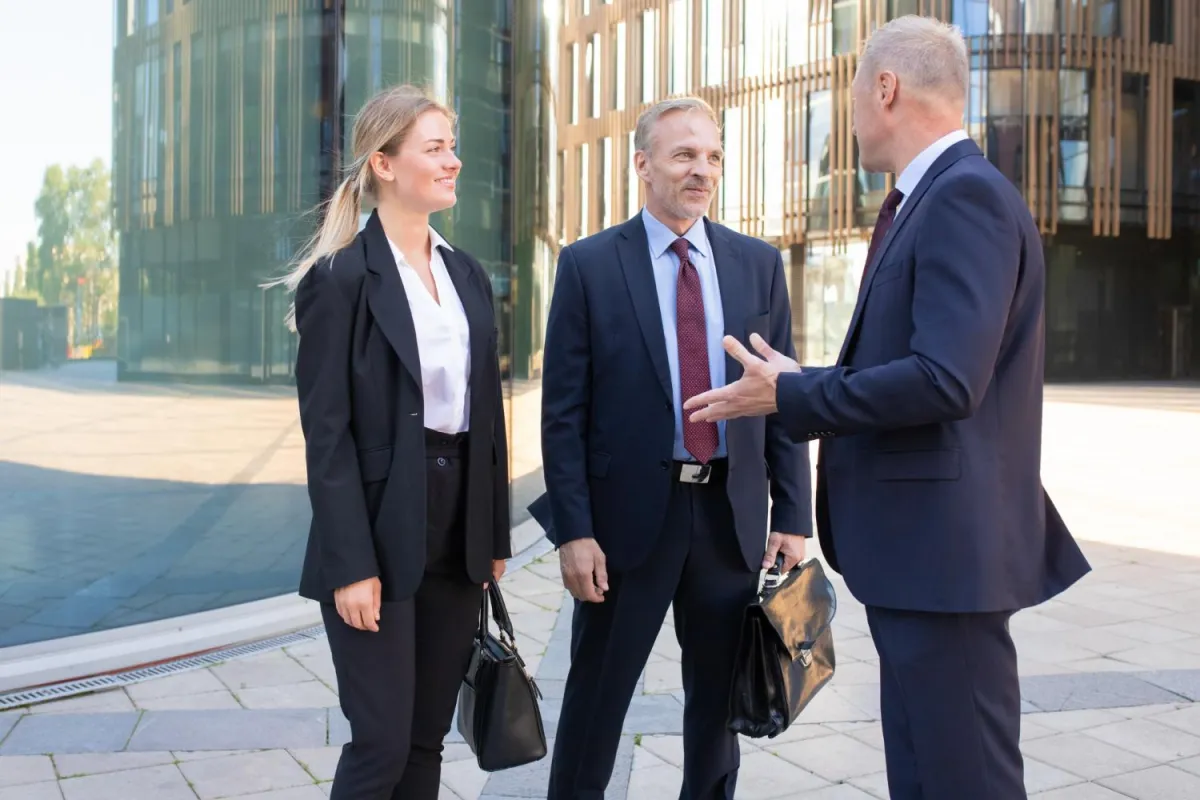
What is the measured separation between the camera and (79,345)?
581cm

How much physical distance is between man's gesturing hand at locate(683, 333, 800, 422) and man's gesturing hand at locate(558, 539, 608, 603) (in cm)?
60

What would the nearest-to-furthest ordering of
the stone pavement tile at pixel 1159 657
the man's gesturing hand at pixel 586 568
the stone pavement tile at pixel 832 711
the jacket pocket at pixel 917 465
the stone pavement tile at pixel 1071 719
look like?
the jacket pocket at pixel 917 465 → the man's gesturing hand at pixel 586 568 → the stone pavement tile at pixel 1071 719 → the stone pavement tile at pixel 832 711 → the stone pavement tile at pixel 1159 657

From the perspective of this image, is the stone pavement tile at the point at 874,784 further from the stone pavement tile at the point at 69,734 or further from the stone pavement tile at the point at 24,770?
the stone pavement tile at the point at 24,770

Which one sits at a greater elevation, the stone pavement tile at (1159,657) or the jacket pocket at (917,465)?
the jacket pocket at (917,465)

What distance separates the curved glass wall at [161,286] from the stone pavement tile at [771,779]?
3.21 meters

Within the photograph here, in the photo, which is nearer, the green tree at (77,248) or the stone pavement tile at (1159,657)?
the stone pavement tile at (1159,657)

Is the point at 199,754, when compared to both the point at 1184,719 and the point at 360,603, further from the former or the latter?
the point at 1184,719

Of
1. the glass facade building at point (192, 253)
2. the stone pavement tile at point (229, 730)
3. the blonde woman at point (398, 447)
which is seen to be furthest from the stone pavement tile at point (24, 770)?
the blonde woman at point (398, 447)

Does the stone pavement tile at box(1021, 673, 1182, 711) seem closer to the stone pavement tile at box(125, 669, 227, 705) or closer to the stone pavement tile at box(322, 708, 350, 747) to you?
the stone pavement tile at box(322, 708, 350, 747)

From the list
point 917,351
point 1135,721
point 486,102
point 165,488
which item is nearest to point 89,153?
point 165,488

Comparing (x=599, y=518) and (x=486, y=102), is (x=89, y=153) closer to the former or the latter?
(x=486, y=102)

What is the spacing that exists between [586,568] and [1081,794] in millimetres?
1819

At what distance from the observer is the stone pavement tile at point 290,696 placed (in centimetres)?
472

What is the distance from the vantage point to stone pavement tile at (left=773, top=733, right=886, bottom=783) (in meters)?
4.00
